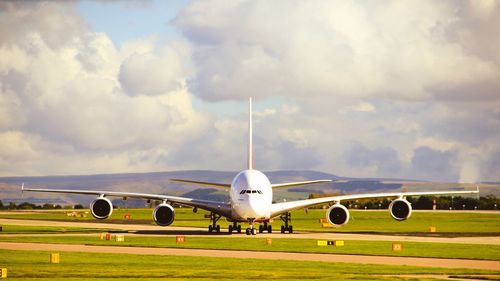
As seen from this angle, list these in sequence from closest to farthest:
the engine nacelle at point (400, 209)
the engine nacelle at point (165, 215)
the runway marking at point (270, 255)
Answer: the runway marking at point (270, 255) → the engine nacelle at point (165, 215) → the engine nacelle at point (400, 209)

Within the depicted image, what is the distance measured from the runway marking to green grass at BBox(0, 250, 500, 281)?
1967 mm

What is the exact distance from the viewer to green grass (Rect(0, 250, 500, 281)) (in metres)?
34.5

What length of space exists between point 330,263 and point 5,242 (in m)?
22.3

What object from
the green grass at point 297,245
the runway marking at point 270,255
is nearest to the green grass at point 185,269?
the runway marking at point 270,255

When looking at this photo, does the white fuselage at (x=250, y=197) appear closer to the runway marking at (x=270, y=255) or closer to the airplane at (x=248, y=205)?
the airplane at (x=248, y=205)

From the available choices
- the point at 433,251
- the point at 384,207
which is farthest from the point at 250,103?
the point at 384,207

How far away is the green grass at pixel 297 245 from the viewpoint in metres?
47.1

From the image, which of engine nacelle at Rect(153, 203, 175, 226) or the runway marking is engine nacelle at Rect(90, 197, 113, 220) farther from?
the runway marking

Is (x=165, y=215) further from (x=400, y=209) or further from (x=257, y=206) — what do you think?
(x=400, y=209)

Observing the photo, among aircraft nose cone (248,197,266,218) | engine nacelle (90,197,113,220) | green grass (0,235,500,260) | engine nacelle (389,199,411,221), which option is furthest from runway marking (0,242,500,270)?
engine nacelle (389,199,411,221)

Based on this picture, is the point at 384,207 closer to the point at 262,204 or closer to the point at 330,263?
the point at 262,204

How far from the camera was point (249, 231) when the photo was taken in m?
64.0

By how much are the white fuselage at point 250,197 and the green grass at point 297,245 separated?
3503 mm

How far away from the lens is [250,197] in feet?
206
